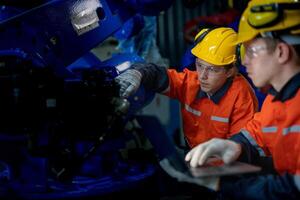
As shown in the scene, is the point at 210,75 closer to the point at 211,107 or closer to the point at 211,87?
the point at 211,87

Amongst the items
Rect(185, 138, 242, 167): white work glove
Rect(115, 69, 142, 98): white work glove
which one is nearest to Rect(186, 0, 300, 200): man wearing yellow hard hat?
Rect(185, 138, 242, 167): white work glove

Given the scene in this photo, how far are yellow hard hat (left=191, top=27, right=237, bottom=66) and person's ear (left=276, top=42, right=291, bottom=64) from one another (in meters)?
0.57

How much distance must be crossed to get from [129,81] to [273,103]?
60 centimetres

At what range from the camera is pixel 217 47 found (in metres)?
2.05

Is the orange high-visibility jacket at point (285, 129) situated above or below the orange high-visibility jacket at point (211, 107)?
above

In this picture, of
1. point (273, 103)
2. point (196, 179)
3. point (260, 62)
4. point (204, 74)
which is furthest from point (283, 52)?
point (204, 74)

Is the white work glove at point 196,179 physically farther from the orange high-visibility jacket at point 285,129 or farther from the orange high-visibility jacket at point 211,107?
the orange high-visibility jacket at point 211,107

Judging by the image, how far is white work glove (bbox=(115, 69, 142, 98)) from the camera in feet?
5.80

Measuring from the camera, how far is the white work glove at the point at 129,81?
177 centimetres

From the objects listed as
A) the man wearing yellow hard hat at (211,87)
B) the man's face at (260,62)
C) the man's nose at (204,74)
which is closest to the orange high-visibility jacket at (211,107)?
the man wearing yellow hard hat at (211,87)

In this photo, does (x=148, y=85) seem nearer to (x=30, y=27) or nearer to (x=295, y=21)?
(x=30, y=27)

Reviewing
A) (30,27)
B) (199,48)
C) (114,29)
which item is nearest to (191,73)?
(199,48)

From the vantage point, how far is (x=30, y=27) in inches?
68.1

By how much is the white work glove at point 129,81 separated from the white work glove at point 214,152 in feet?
1.32
